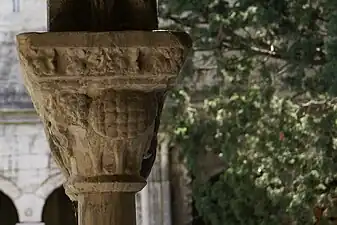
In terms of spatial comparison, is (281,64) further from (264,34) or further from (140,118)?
(140,118)

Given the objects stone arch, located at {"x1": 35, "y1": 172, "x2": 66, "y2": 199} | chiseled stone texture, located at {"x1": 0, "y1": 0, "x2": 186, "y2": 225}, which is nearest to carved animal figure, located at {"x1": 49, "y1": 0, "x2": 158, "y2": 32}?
chiseled stone texture, located at {"x1": 0, "y1": 0, "x2": 186, "y2": 225}

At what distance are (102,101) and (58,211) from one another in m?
8.16

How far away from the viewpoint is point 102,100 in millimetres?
2525

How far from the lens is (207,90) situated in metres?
7.25

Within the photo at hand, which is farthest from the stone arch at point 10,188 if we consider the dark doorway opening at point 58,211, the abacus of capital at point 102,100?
the abacus of capital at point 102,100

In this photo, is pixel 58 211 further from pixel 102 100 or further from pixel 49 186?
pixel 102 100

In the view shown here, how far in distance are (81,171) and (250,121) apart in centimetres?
383

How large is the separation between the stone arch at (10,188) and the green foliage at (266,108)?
9.49 feet

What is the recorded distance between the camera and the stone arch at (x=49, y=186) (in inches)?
370

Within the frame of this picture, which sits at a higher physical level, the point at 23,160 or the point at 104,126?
the point at 104,126

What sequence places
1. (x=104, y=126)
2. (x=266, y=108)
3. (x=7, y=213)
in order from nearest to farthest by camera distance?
(x=104, y=126)
(x=266, y=108)
(x=7, y=213)

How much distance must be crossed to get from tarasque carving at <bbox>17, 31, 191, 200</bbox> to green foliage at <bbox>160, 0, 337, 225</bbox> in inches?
124

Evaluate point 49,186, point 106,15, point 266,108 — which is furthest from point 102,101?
point 49,186

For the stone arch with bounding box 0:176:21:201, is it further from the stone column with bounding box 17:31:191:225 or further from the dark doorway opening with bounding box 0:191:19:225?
the stone column with bounding box 17:31:191:225
